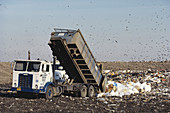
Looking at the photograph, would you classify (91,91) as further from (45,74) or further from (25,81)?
(25,81)

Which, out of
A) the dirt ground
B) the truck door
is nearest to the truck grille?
the truck door

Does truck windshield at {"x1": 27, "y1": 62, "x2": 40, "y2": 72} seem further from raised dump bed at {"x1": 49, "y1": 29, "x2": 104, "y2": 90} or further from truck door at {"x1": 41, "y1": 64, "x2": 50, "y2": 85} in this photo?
raised dump bed at {"x1": 49, "y1": 29, "x2": 104, "y2": 90}

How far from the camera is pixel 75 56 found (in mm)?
15781

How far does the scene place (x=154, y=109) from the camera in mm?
12445

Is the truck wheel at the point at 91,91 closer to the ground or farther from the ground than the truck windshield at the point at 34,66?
closer to the ground

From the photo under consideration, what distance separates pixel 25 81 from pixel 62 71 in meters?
2.76

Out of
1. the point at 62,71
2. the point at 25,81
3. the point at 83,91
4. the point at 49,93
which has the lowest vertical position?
the point at 49,93

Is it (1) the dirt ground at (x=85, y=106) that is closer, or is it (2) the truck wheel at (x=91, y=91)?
(1) the dirt ground at (x=85, y=106)

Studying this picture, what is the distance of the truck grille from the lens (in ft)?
50.1

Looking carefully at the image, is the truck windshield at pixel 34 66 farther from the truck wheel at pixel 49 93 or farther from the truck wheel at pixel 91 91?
the truck wheel at pixel 91 91

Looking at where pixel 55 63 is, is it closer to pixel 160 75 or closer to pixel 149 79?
pixel 149 79

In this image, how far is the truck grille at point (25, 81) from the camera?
601 inches

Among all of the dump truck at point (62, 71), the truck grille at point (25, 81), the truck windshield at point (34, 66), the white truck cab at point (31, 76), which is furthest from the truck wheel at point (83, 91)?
the truck grille at point (25, 81)

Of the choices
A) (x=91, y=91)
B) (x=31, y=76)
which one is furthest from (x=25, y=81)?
(x=91, y=91)
